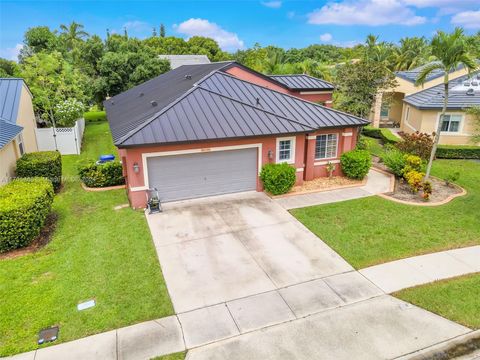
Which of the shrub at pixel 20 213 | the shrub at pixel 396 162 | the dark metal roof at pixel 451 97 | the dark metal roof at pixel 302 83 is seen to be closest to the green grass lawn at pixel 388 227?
the shrub at pixel 396 162

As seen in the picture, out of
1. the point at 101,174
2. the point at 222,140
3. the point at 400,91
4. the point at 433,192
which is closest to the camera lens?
the point at 222,140

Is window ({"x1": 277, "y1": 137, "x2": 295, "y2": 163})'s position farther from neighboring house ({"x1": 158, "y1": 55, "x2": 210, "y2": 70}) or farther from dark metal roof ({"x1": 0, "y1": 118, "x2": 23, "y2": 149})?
neighboring house ({"x1": 158, "y1": 55, "x2": 210, "y2": 70})

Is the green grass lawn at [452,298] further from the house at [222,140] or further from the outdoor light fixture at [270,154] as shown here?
the outdoor light fixture at [270,154]

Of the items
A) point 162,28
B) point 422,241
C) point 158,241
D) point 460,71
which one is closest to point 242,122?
point 158,241

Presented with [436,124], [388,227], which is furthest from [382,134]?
[388,227]

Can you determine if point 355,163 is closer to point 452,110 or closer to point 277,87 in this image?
point 277,87

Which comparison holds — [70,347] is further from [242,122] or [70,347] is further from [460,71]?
[460,71]

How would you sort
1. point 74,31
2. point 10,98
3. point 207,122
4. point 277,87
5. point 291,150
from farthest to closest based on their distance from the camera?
point 74,31
point 277,87
point 10,98
point 291,150
point 207,122
